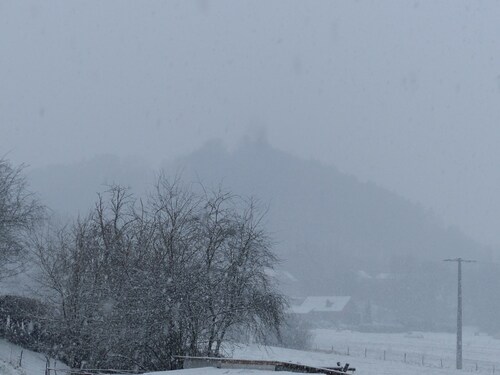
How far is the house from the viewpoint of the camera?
4318 inches

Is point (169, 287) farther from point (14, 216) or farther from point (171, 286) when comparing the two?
point (14, 216)

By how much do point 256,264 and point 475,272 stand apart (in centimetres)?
11352

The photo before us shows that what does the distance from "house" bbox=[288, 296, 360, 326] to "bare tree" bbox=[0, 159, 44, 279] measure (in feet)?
247

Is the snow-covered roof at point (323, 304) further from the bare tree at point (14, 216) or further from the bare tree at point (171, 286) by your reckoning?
the bare tree at point (171, 286)

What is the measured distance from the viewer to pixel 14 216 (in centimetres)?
3234

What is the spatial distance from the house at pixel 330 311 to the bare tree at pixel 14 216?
7536 centimetres

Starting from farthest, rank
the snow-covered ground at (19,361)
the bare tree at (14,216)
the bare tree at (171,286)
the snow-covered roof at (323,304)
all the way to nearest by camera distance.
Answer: the snow-covered roof at (323,304), the bare tree at (14,216), the snow-covered ground at (19,361), the bare tree at (171,286)

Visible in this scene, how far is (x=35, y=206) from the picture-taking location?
114ft

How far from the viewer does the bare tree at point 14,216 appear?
31.7 metres

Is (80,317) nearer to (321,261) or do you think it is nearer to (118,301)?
(118,301)

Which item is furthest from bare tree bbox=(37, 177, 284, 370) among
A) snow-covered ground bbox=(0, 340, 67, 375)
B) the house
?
the house

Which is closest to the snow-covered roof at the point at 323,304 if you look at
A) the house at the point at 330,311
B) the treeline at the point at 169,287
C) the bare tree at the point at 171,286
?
the house at the point at 330,311

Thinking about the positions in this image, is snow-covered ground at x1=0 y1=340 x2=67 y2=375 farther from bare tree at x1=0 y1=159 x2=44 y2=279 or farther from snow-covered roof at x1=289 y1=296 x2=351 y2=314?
snow-covered roof at x1=289 y1=296 x2=351 y2=314

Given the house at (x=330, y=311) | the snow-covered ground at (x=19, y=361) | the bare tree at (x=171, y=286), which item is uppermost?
the house at (x=330, y=311)
